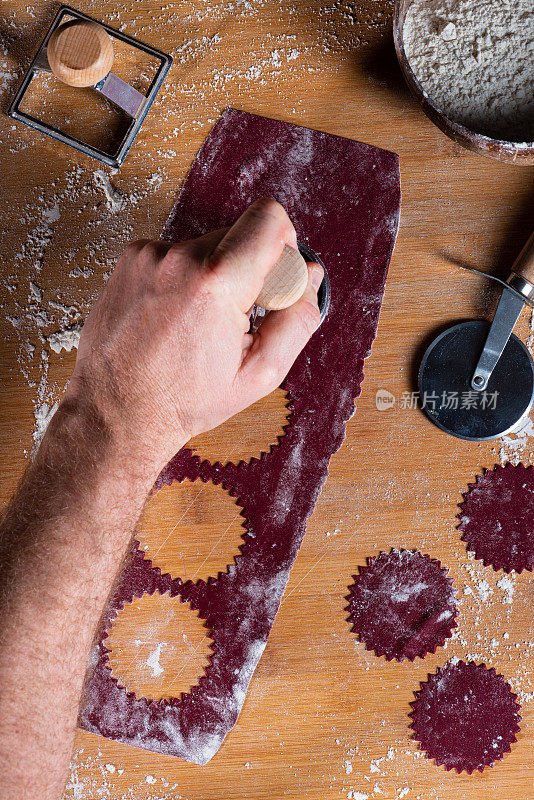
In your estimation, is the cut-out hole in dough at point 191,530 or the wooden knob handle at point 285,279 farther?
the cut-out hole in dough at point 191,530

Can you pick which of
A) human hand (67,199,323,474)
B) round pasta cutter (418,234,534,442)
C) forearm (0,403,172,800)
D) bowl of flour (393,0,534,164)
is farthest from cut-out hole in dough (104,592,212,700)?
bowl of flour (393,0,534,164)

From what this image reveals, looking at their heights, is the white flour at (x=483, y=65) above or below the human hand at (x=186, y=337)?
above

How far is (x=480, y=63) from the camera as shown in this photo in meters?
0.87

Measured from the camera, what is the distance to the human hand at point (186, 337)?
0.72m

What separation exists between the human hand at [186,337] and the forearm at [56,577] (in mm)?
41

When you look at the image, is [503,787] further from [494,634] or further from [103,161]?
[103,161]

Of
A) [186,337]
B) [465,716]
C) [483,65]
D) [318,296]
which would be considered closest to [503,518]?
[465,716]

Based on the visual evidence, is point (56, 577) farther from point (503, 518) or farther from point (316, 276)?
point (503, 518)

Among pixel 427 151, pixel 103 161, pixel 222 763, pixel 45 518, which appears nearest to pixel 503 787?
pixel 222 763

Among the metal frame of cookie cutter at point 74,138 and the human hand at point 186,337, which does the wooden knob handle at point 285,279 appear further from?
the metal frame of cookie cutter at point 74,138

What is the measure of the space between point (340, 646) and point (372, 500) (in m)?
0.22

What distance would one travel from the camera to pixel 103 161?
94 centimetres

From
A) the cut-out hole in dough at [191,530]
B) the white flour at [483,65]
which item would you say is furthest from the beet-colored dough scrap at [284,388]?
the white flour at [483,65]

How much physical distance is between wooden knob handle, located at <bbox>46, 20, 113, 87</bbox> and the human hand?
0.81 feet
